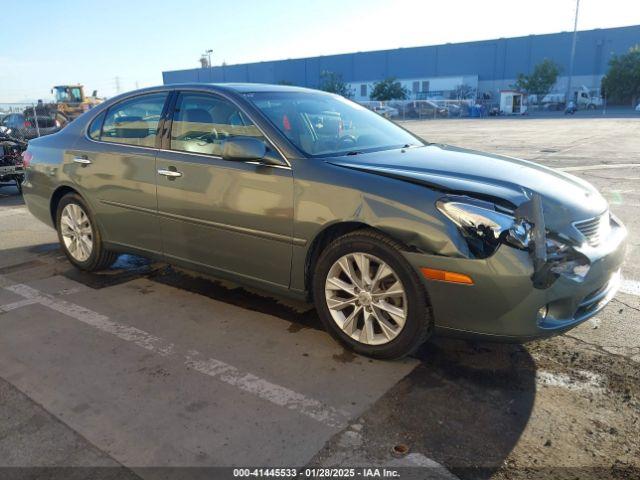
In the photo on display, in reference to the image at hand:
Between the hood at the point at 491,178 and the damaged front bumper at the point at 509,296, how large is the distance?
0.29 metres

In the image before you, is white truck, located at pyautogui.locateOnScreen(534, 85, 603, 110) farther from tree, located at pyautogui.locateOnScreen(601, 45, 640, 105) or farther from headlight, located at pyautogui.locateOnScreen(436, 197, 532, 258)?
headlight, located at pyautogui.locateOnScreen(436, 197, 532, 258)

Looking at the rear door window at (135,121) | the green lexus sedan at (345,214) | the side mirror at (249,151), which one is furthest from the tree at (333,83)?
the side mirror at (249,151)

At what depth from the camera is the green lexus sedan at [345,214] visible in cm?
279

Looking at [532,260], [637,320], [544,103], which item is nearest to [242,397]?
[532,260]

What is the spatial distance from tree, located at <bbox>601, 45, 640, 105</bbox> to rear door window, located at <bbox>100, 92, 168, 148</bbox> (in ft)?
219

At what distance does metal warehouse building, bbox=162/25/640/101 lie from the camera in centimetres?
7075

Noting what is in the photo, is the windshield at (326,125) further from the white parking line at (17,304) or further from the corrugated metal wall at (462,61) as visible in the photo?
the corrugated metal wall at (462,61)

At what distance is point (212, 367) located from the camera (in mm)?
3203

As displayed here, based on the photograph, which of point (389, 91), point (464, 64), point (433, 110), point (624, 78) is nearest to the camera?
point (433, 110)

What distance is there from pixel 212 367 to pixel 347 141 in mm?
1865

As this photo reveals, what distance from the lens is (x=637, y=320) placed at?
3.76m

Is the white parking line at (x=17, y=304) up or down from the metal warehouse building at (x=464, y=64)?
down

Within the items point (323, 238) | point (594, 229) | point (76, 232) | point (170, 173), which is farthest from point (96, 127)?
point (594, 229)

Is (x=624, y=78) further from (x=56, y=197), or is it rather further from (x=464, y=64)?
(x=56, y=197)
